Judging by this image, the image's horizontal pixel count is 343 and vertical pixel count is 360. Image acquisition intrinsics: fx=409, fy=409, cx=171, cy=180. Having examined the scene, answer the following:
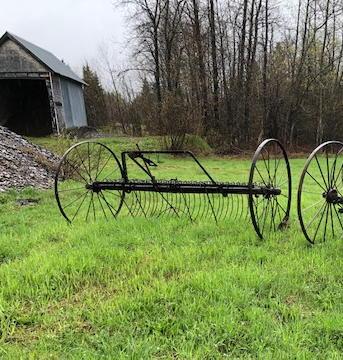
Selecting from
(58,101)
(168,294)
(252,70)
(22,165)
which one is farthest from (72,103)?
(168,294)

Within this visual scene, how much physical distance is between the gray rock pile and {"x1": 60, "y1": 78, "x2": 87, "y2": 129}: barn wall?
11.3 metres

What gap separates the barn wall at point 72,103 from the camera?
23141 millimetres

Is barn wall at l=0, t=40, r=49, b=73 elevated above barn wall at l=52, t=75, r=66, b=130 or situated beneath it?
elevated above

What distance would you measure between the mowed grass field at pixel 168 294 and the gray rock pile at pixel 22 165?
395 centimetres

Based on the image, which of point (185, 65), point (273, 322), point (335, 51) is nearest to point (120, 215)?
point (273, 322)

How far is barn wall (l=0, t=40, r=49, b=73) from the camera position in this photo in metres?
21.1

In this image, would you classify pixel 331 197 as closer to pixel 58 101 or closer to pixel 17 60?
pixel 58 101

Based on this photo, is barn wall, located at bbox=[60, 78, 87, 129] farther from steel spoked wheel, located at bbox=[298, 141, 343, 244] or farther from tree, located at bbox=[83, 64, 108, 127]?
steel spoked wheel, located at bbox=[298, 141, 343, 244]

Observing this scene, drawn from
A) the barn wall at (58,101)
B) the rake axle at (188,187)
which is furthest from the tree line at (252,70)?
the rake axle at (188,187)

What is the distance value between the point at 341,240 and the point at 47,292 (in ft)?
11.1

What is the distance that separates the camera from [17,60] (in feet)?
69.3

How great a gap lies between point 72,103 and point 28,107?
261cm

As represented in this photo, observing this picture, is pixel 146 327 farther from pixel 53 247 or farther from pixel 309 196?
pixel 309 196

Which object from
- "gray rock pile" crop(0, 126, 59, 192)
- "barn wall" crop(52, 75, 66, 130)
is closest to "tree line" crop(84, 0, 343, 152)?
"barn wall" crop(52, 75, 66, 130)
